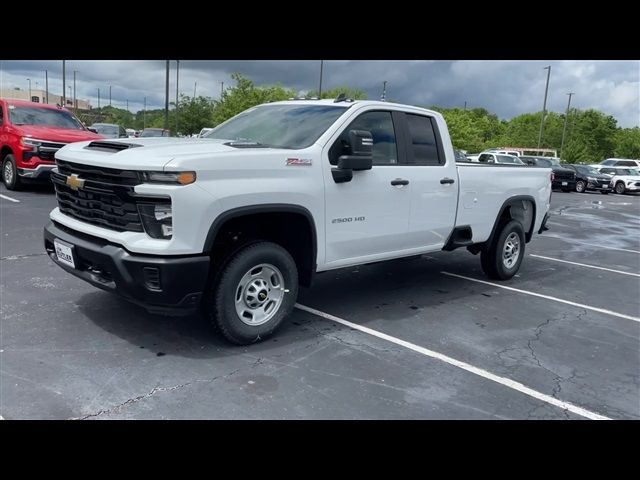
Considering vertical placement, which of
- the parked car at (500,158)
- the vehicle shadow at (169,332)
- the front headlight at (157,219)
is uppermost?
the parked car at (500,158)

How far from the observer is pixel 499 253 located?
6996mm

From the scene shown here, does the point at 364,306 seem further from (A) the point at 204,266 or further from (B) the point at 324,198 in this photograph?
(A) the point at 204,266

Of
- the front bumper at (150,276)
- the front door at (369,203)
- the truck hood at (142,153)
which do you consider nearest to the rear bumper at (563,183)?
the front door at (369,203)

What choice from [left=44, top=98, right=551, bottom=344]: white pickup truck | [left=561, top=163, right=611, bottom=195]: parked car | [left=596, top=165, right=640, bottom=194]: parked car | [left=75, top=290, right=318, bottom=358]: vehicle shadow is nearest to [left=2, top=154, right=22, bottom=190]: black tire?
[left=75, top=290, right=318, bottom=358]: vehicle shadow

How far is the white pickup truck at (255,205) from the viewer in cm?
374

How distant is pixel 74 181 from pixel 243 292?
1.61 m

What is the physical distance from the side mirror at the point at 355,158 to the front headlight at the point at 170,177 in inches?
54.8

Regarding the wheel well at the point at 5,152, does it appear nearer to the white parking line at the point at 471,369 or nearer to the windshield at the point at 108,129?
the windshield at the point at 108,129

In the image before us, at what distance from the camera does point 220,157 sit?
12.8 ft

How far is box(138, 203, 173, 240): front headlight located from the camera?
3.73 metres

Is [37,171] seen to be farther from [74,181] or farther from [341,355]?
[341,355]

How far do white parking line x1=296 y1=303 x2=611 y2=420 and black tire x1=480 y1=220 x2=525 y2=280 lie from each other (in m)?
2.77

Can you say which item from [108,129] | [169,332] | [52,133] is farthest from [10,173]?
[108,129]
